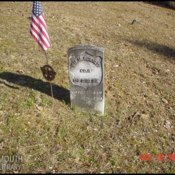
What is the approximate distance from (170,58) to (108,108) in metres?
4.13

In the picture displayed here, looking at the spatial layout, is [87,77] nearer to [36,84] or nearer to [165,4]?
[36,84]

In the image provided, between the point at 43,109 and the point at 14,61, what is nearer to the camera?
the point at 43,109

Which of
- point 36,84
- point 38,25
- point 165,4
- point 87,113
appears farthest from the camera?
point 165,4

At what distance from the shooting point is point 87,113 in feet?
25.1

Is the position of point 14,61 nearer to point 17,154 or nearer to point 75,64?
point 75,64

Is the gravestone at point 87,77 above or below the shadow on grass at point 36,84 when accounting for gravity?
above

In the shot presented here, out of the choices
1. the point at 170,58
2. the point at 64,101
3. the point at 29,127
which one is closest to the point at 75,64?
the point at 64,101

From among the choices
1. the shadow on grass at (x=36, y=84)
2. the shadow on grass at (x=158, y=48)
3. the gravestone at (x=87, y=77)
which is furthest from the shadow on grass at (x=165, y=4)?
the gravestone at (x=87, y=77)

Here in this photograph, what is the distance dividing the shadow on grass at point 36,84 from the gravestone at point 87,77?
559 millimetres

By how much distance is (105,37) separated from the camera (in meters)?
11.9

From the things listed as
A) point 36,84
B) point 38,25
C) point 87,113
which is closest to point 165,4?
point 36,84

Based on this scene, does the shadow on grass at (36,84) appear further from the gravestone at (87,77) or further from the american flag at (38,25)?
the american flag at (38,25)

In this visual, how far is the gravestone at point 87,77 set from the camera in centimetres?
698

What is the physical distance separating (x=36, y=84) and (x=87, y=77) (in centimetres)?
174
